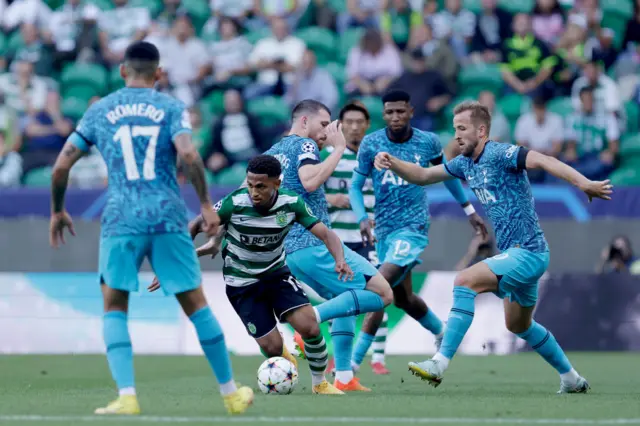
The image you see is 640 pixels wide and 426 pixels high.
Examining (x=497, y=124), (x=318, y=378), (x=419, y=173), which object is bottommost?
(x=318, y=378)

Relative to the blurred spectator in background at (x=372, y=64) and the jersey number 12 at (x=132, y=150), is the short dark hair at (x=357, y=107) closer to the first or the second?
the jersey number 12 at (x=132, y=150)

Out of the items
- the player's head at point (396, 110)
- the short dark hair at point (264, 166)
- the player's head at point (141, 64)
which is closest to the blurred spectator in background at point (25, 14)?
the player's head at point (396, 110)

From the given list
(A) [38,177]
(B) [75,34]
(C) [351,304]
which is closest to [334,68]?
(B) [75,34]

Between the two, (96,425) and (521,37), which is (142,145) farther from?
(521,37)

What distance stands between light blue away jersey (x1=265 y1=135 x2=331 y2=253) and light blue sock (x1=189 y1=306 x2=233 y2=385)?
2.52 m

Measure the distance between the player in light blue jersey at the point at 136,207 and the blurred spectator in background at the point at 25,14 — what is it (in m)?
15.5

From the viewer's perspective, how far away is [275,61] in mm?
19781

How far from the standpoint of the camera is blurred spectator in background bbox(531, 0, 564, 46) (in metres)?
19.5

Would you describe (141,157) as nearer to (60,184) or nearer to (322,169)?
(60,184)

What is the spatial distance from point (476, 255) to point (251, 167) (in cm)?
737

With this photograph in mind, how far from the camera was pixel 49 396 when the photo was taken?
9000mm

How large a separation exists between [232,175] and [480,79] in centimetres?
432

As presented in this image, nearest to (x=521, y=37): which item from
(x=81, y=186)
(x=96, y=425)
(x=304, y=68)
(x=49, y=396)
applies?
(x=304, y=68)

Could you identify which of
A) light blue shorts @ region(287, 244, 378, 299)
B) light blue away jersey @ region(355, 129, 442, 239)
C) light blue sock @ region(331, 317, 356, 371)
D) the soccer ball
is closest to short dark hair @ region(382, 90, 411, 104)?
light blue away jersey @ region(355, 129, 442, 239)
